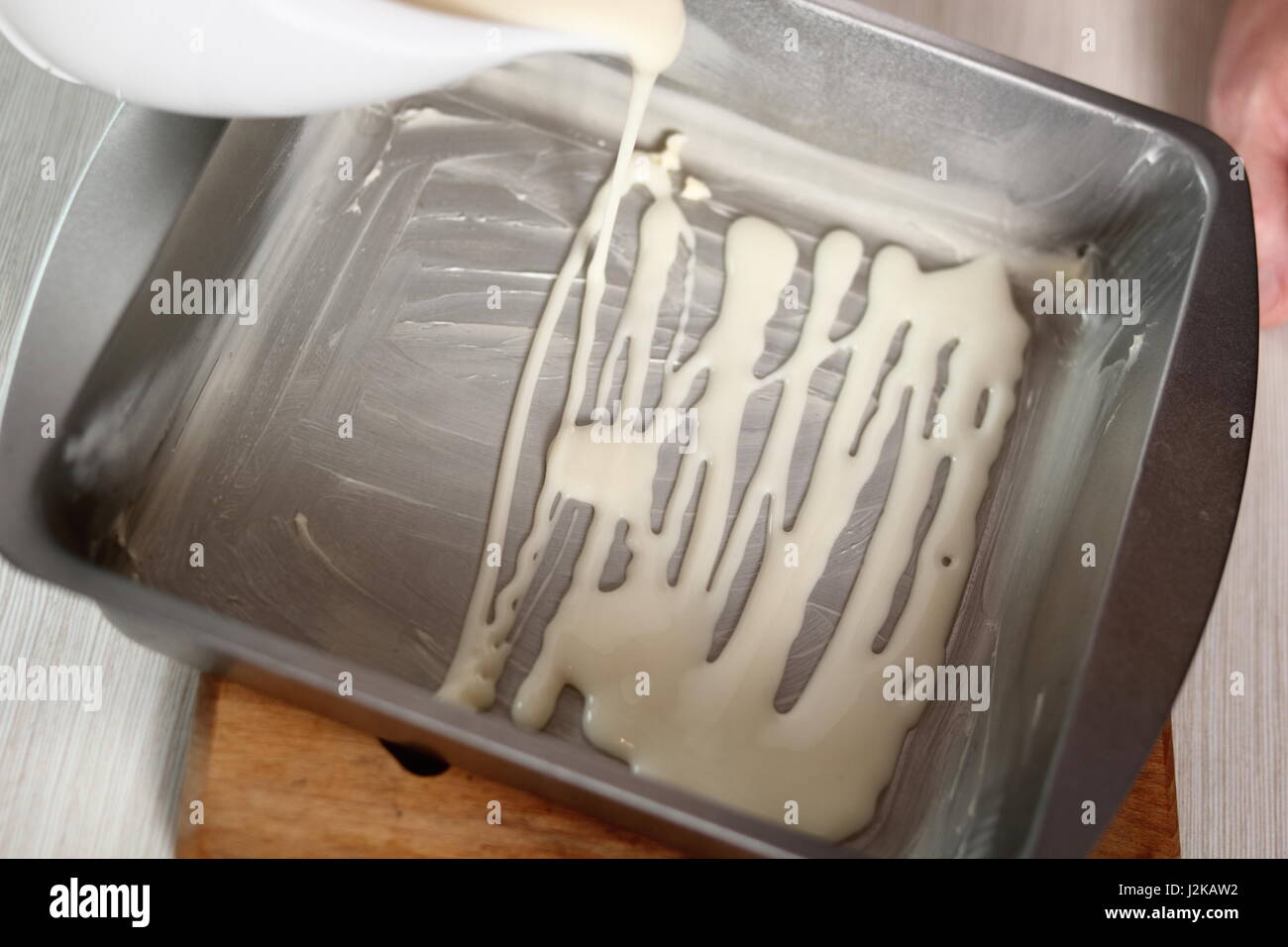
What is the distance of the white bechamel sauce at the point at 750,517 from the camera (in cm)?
59

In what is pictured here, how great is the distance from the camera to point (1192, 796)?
2.07 ft

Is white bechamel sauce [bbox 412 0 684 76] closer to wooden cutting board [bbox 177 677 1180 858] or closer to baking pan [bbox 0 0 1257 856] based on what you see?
baking pan [bbox 0 0 1257 856]

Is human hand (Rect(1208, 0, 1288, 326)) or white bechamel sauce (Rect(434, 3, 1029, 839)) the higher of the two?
human hand (Rect(1208, 0, 1288, 326))

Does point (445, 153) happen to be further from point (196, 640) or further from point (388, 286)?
point (196, 640)

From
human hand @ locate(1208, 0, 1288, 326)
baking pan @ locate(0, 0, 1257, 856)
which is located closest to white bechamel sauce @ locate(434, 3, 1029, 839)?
baking pan @ locate(0, 0, 1257, 856)

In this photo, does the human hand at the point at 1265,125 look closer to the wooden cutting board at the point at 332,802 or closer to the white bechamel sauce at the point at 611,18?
the white bechamel sauce at the point at 611,18

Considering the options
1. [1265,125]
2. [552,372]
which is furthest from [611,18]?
[1265,125]

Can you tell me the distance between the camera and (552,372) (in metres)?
0.68

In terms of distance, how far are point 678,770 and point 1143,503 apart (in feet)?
0.87

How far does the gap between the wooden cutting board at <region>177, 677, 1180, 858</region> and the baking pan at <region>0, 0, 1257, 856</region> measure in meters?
0.03

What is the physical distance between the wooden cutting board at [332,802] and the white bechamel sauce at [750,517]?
62 millimetres

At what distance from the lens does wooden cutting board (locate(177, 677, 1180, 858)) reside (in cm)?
51

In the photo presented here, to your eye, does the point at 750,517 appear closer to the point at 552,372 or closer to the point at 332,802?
the point at 552,372

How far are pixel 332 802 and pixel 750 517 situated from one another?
277 millimetres
